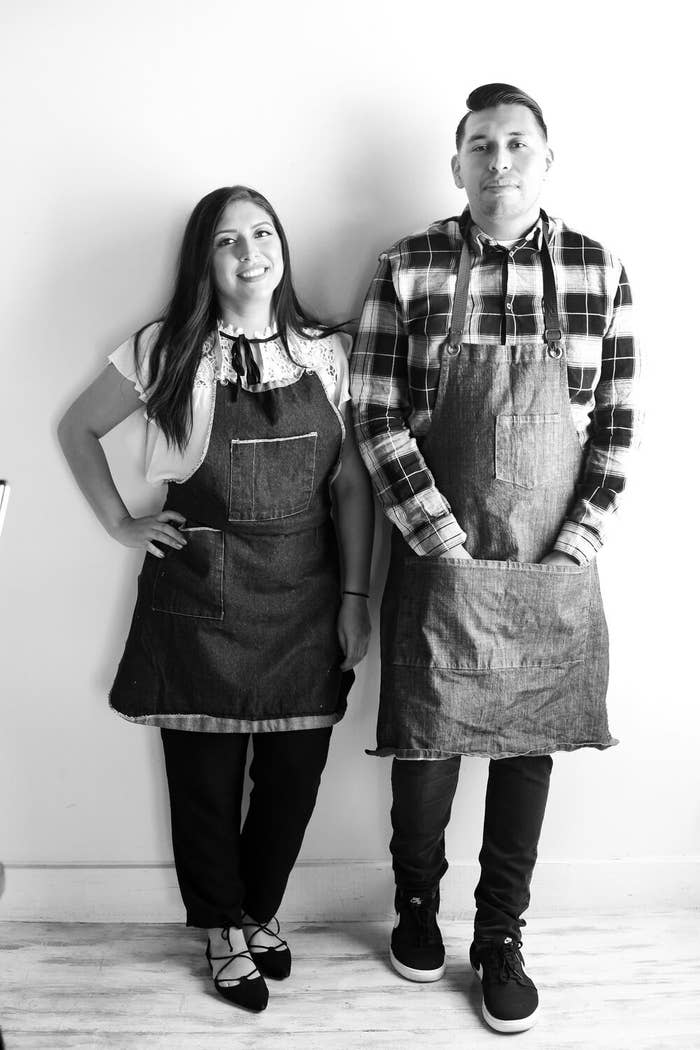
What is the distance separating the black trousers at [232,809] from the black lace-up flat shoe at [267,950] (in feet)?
0.23

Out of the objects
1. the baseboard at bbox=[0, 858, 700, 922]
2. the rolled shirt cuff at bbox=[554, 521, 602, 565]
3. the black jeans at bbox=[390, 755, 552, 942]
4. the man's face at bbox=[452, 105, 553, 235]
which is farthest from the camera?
the baseboard at bbox=[0, 858, 700, 922]

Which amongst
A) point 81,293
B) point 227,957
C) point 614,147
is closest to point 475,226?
point 614,147

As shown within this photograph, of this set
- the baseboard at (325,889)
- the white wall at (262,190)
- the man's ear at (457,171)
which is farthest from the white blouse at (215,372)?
the baseboard at (325,889)

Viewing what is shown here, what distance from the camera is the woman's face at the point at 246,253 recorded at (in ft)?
5.45

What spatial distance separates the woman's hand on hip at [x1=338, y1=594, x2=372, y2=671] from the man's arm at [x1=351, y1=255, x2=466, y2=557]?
196 millimetres

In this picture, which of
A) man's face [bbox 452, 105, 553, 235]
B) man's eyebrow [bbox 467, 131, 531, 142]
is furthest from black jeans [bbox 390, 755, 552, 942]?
man's eyebrow [bbox 467, 131, 531, 142]

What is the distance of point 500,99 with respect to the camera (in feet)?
5.35

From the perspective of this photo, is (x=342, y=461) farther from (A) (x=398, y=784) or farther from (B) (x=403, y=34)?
(B) (x=403, y=34)

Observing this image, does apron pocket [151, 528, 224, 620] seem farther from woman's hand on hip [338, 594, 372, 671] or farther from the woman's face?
the woman's face

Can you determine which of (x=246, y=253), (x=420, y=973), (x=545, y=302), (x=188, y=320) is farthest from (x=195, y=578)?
(x=420, y=973)

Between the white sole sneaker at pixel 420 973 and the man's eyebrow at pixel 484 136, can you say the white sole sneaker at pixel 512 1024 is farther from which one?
the man's eyebrow at pixel 484 136

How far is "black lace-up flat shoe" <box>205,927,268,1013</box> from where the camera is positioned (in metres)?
1.80

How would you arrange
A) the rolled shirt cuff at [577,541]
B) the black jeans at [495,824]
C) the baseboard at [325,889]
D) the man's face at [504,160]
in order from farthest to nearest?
the baseboard at [325,889] → the black jeans at [495,824] → the rolled shirt cuff at [577,541] → the man's face at [504,160]

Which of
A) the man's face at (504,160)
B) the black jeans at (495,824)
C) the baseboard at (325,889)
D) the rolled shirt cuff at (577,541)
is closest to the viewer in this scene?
the man's face at (504,160)
